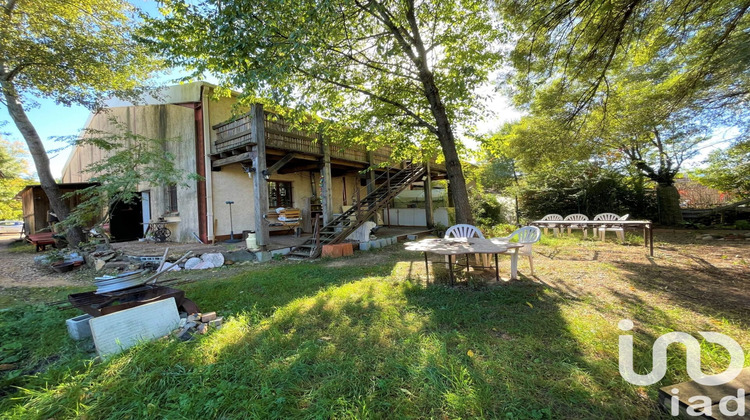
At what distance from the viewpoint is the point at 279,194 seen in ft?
35.2

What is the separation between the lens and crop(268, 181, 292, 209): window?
34.1 feet

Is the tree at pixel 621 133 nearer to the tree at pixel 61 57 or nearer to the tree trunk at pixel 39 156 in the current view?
the tree at pixel 61 57

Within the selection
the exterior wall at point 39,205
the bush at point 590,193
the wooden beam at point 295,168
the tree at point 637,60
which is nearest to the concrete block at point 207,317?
the tree at point 637,60

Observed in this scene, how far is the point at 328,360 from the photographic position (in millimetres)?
2268

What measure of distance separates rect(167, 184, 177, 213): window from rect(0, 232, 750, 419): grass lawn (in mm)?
6841

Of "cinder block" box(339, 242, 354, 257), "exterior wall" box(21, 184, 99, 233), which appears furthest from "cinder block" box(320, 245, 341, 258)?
"exterior wall" box(21, 184, 99, 233)

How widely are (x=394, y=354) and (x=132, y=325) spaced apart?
2516 mm

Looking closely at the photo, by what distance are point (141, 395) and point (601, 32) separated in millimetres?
7129

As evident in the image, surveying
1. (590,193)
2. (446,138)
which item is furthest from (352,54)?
(590,193)

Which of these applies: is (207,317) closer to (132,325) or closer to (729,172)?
(132,325)

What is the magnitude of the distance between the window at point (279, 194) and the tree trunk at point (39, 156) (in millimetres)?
5271

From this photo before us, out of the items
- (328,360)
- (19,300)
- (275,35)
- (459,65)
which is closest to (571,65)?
(459,65)

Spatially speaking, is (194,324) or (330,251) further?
(330,251)

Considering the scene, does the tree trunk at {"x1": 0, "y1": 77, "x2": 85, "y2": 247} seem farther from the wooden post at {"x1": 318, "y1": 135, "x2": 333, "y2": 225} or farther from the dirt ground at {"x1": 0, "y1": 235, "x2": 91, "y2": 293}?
the wooden post at {"x1": 318, "y1": 135, "x2": 333, "y2": 225}
